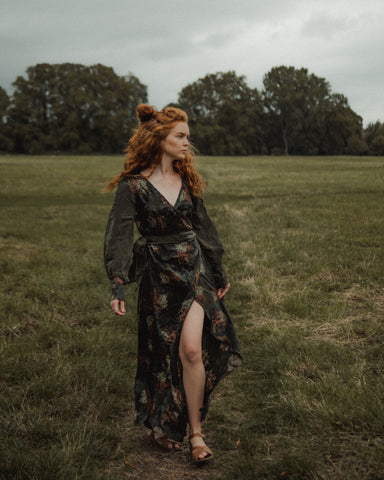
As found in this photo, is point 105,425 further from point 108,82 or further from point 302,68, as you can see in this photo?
point 302,68

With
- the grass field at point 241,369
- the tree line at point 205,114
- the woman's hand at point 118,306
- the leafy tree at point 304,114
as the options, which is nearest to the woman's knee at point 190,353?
the woman's hand at point 118,306

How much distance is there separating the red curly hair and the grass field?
5.83ft

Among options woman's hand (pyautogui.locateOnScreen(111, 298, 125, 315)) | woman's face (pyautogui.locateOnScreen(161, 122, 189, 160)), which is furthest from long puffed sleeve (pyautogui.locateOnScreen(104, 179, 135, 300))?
woman's face (pyautogui.locateOnScreen(161, 122, 189, 160))

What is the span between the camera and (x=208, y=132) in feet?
260

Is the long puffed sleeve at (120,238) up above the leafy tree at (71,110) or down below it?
below

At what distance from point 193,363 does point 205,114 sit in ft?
296

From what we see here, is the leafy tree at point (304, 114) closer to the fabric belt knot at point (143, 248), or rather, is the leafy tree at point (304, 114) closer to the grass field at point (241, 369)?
the grass field at point (241, 369)

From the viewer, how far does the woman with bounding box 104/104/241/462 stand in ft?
10.7

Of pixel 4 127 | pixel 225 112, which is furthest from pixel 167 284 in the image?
pixel 225 112

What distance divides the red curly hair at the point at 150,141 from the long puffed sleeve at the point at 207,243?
13 centimetres

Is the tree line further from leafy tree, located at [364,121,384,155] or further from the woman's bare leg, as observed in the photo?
the woman's bare leg

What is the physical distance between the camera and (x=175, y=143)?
3.41 meters

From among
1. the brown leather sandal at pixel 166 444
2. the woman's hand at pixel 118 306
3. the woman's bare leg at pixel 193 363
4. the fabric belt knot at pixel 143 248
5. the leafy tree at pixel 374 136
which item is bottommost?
the brown leather sandal at pixel 166 444

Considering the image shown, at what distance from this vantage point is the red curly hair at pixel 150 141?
3398mm
